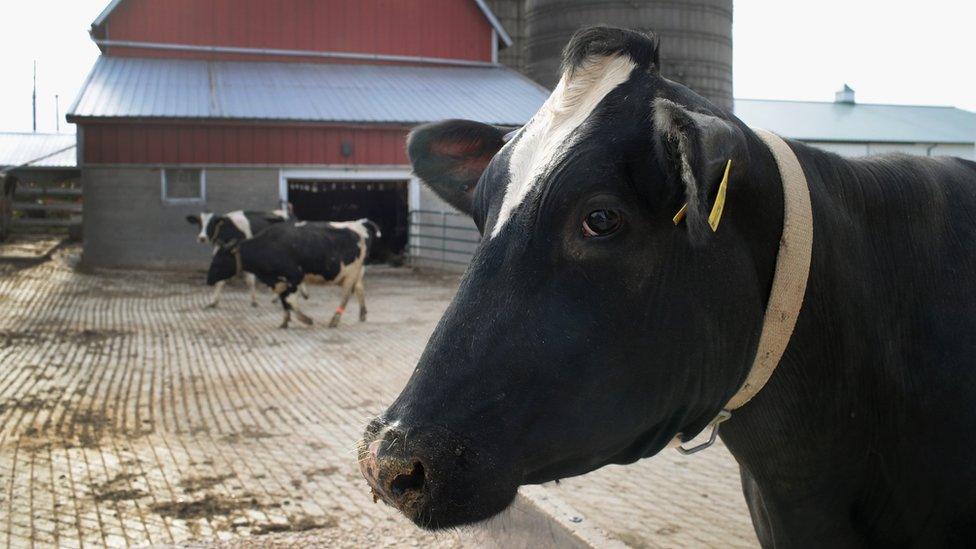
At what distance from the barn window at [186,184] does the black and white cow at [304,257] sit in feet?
21.6

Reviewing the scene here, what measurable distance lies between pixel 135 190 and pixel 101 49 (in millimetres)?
5002

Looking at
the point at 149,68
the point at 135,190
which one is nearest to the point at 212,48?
the point at 149,68

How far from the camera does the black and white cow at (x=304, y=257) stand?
37.7 ft

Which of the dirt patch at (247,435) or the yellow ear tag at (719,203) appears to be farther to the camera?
the dirt patch at (247,435)

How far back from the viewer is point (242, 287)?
52.6ft

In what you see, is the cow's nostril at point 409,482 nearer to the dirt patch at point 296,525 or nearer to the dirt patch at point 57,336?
the dirt patch at point 296,525

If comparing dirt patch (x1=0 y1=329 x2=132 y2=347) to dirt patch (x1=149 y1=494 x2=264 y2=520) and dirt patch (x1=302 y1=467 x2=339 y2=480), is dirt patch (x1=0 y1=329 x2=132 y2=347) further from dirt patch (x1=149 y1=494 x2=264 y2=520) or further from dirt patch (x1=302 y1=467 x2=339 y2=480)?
dirt patch (x1=149 y1=494 x2=264 y2=520)

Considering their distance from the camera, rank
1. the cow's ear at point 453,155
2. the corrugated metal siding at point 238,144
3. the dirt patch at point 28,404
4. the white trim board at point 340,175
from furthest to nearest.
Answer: the white trim board at point 340,175 → the corrugated metal siding at point 238,144 → the dirt patch at point 28,404 → the cow's ear at point 453,155

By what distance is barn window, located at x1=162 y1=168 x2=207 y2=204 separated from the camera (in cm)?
1775

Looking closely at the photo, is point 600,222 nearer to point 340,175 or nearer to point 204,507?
point 204,507

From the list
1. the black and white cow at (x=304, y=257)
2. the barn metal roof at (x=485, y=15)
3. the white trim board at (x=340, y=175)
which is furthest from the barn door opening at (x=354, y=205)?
the black and white cow at (x=304, y=257)

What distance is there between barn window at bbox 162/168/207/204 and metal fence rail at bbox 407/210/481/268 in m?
4.44

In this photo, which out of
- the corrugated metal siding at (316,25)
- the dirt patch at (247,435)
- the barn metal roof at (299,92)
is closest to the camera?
the dirt patch at (247,435)

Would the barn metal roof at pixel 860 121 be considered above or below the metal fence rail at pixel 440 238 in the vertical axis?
above
